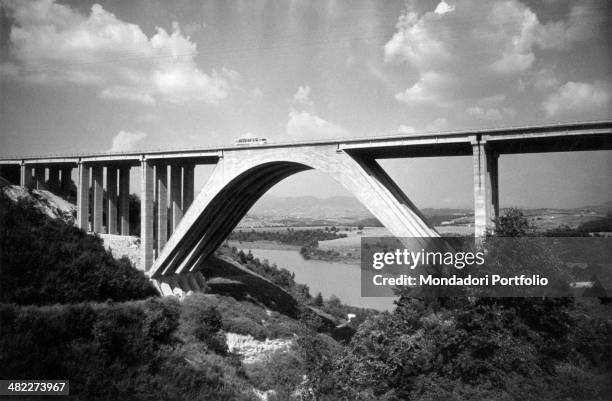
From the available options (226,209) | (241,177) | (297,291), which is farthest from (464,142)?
(297,291)

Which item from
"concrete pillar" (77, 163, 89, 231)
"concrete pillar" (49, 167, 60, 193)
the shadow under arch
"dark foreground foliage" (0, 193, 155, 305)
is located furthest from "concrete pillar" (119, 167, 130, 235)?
"concrete pillar" (49, 167, 60, 193)

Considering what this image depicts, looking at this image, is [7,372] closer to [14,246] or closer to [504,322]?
[14,246]

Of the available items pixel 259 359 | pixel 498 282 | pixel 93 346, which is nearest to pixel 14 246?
pixel 93 346

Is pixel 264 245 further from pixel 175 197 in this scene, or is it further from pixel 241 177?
pixel 241 177

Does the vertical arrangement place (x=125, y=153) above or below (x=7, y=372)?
above

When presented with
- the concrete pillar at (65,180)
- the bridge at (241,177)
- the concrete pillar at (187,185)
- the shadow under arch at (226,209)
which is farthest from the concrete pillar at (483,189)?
the concrete pillar at (65,180)

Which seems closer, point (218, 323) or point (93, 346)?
point (93, 346)

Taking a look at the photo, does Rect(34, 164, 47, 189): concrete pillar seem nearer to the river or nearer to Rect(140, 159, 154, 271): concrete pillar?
Rect(140, 159, 154, 271): concrete pillar
